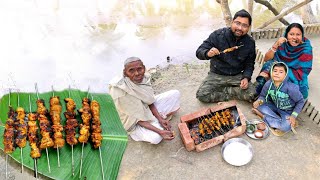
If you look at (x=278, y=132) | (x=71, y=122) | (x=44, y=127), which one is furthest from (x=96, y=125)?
(x=278, y=132)

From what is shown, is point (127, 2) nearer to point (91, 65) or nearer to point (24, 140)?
point (91, 65)

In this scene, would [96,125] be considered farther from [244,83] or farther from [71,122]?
[244,83]

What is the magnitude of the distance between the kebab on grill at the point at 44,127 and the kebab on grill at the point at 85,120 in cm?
30

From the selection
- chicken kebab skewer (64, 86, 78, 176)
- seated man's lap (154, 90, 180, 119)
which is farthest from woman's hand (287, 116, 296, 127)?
chicken kebab skewer (64, 86, 78, 176)

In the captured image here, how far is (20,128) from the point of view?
308cm

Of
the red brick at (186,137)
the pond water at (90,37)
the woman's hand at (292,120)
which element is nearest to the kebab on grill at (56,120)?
the red brick at (186,137)

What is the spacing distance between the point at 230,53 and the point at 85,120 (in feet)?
8.38

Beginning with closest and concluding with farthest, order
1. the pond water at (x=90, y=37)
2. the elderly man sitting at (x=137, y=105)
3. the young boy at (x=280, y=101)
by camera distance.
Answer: the elderly man sitting at (x=137, y=105), the young boy at (x=280, y=101), the pond water at (x=90, y=37)

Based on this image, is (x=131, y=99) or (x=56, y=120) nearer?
(x=56, y=120)

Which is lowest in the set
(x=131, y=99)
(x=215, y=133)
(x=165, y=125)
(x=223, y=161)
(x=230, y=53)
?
(x=223, y=161)

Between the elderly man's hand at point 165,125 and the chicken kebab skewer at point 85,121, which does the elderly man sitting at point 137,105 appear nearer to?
the elderly man's hand at point 165,125

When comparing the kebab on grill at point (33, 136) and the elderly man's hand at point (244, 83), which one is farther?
the elderly man's hand at point (244, 83)

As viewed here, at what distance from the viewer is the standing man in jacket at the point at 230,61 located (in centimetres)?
444

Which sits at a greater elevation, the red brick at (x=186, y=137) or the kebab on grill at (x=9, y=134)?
the kebab on grill at (x=9, y=134)
